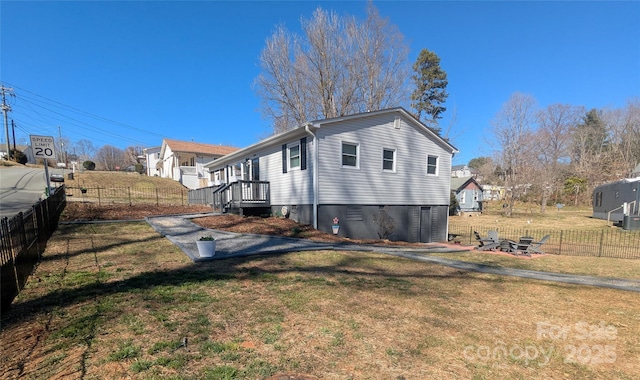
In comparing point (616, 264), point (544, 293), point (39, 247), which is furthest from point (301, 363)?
point (616, 264)

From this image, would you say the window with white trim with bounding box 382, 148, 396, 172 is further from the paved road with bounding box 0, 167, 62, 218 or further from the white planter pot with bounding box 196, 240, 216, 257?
the paved road with bounding box 0, 167, 62, 218

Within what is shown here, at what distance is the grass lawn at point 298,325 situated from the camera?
2527 mm

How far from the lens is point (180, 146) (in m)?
36.3

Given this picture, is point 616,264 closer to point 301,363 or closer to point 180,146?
point 301,363

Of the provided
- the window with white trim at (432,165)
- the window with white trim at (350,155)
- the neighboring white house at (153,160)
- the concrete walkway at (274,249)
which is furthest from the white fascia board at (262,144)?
the neighboring white house at (153,160)

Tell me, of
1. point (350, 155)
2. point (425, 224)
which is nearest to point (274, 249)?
point (350, 155)

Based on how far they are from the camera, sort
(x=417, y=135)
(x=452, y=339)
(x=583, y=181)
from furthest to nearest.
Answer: (x=583, y=181), (x=417, y=135), (x=452, y=339)

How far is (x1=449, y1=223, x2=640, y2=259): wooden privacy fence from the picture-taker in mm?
12320

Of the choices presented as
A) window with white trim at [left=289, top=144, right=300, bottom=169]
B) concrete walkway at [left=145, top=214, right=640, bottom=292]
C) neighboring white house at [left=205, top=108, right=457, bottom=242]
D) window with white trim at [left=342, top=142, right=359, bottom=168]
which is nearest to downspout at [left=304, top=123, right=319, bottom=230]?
neighboring white house at [left=205, top=108, right=457, bottom=242]

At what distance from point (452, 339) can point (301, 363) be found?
1.85 meters

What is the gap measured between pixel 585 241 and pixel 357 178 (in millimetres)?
14151

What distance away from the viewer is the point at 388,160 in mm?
13148

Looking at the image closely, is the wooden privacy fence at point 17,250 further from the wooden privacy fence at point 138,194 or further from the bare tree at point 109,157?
the bare tree at point 109,157

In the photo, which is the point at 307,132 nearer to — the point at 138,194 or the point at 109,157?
the point at 138,194
